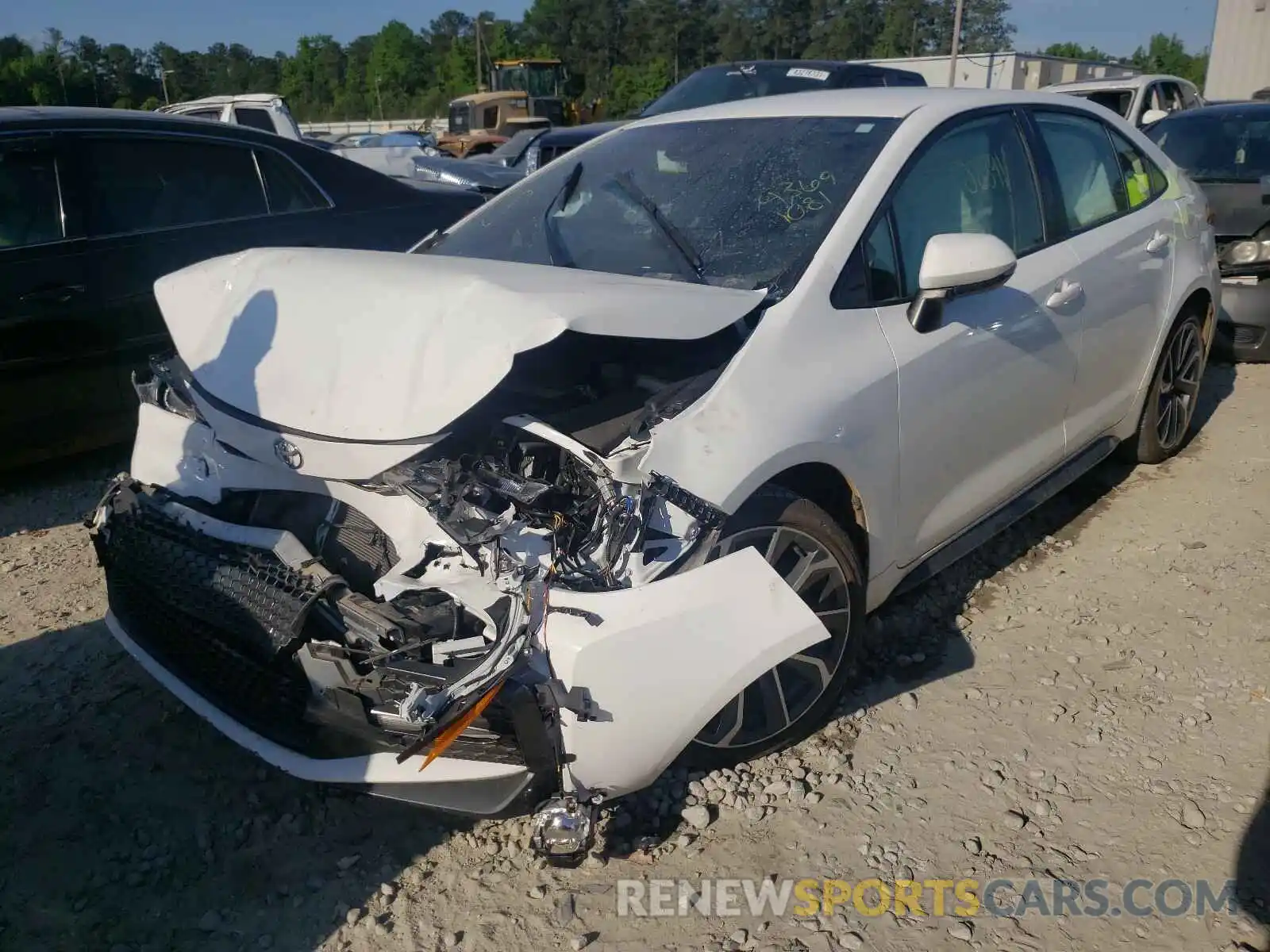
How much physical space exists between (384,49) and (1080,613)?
87.4 meters

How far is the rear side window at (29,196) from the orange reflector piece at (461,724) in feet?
11.1

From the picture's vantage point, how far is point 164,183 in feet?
15.2

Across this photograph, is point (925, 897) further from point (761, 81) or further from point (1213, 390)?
point (761, 81)

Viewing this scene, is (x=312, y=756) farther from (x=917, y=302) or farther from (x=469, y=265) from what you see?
(x=917, y=302)

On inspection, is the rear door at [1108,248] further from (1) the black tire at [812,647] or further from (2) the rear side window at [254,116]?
(2) the rear side window at [254,116]

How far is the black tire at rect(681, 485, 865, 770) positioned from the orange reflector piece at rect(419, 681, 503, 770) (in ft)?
2.17

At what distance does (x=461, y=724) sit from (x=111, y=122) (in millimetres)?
3827

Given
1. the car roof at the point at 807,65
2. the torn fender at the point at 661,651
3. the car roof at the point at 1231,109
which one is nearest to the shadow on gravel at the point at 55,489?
the torn fender at the point at 661,651

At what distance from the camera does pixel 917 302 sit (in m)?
2.85

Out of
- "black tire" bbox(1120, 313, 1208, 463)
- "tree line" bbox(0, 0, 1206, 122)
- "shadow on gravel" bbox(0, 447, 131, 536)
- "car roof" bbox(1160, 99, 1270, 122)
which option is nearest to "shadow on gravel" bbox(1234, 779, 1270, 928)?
"black tire" bbox(1120, 313, 1208, 463)

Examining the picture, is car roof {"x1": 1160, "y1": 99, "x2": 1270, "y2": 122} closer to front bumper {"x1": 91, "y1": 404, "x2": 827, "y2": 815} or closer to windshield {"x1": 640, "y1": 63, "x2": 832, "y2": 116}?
windshield {"x1": 640, "y1": 63, "x2": 832, "y2": 116}

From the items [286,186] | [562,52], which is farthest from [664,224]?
[562,52]

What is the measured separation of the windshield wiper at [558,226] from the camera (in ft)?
10.2

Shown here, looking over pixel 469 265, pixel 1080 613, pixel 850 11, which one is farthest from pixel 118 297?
pixel 850 11
